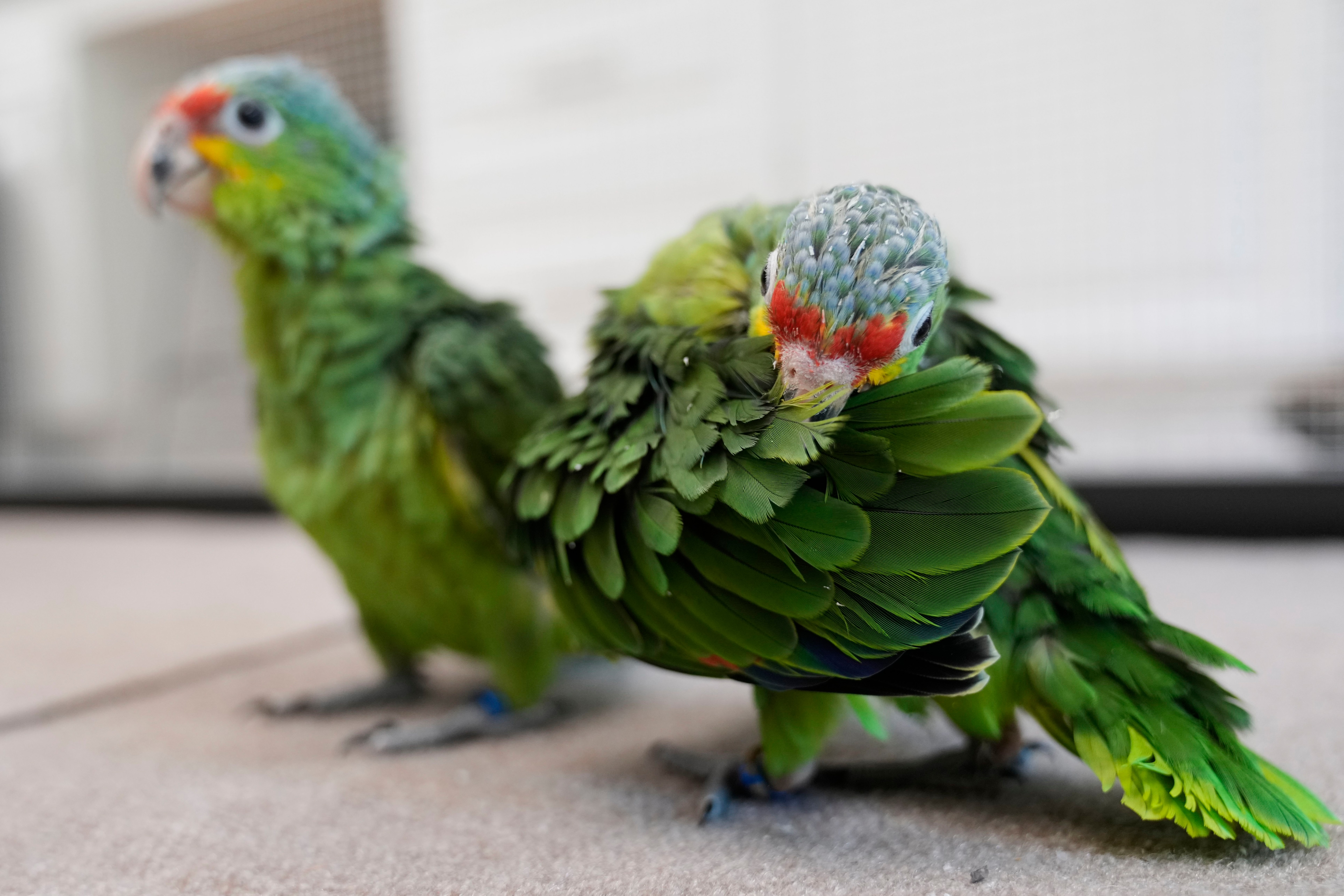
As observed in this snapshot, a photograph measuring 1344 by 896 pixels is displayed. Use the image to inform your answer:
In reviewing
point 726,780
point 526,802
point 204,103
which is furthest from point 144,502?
point 726,780

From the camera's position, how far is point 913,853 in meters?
0.59

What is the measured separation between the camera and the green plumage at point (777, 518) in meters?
0.52

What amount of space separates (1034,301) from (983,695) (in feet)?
4.35

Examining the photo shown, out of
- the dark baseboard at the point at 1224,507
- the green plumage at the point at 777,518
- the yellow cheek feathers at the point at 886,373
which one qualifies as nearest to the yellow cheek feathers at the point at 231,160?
the green plumage at the point at 777,518

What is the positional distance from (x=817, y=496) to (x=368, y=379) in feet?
1.74

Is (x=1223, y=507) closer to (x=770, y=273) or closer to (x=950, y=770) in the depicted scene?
(x=950, y=770)

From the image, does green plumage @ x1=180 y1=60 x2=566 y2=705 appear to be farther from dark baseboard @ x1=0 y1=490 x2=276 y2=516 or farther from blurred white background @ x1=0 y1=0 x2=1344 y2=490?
dark baseboard @ x1=0 y1=490 x2=276 y2=516

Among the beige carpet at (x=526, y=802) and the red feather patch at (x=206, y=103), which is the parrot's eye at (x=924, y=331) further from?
the red feather patch at (x=206, y=103)

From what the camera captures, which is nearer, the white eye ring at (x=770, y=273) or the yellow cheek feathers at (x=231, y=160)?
the white eye ring at (x=770, y=273)

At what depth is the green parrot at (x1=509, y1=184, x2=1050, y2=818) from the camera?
0.52m

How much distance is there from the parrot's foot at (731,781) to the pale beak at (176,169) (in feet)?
2.43

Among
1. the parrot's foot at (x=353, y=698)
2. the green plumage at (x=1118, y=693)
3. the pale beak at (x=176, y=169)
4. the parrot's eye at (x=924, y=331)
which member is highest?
the pale beak at (x=176, y=169)

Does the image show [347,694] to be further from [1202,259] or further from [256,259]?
[1202,259]

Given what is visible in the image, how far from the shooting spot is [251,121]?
0.95 metres
